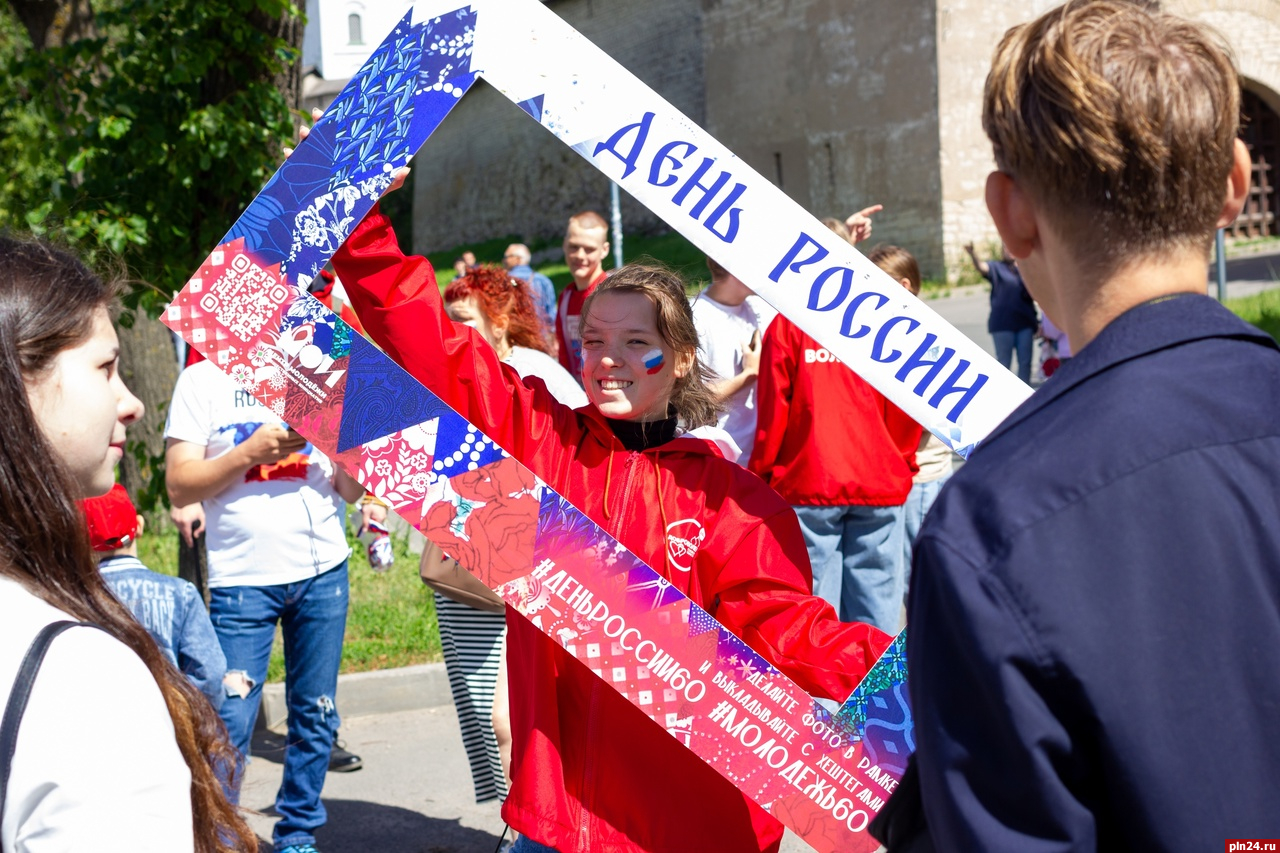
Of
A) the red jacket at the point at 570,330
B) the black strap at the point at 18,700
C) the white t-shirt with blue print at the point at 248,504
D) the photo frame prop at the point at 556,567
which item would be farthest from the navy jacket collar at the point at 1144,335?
the red jacket at the point at 570,330

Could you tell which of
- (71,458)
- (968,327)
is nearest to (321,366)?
(71,458)

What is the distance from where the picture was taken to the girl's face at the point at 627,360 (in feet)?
8.93

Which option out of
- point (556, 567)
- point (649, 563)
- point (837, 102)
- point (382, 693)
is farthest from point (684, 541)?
point (837, 102)

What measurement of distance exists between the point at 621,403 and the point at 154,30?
4.29m

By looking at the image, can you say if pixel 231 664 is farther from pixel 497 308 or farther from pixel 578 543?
pixel 578 543

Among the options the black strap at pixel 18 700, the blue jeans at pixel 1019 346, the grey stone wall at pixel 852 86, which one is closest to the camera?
the black strap at pixel 18 700

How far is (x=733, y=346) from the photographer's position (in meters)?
5.52

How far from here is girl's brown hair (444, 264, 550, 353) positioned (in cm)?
477

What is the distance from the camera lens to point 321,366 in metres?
2.62

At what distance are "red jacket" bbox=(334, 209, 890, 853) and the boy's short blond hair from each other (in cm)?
→ 130

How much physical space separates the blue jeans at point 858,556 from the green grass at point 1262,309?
8.14 m

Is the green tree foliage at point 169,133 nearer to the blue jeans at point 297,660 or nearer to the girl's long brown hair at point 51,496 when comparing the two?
the blue jeans at point 297,660

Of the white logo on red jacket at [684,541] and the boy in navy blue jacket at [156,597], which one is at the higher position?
the white logo on red jacket at [684,541]

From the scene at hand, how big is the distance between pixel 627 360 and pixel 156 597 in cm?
164
